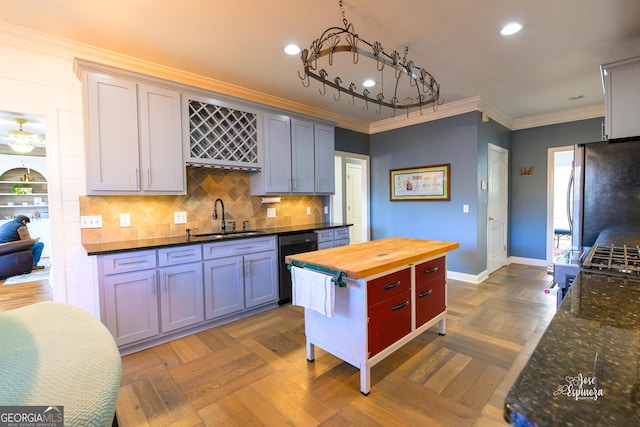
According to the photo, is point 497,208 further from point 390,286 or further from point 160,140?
point 160,140

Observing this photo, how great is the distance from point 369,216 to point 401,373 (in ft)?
11.3

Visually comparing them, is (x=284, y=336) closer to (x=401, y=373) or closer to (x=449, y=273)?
(x=401, y=373)

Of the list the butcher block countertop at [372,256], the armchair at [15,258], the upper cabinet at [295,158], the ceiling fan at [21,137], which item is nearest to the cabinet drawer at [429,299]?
the butcher block countertop at [372,256]

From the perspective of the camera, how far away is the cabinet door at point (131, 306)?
231cm

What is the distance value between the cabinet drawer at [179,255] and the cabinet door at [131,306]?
0.13 meters

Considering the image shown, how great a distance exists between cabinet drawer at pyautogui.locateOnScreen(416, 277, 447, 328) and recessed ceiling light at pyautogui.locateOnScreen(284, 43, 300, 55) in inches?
90.1

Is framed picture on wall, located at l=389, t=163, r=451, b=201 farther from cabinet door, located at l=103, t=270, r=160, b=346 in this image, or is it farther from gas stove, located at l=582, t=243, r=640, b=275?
cabinet door, located at l=103, t=270, r=160, b=346

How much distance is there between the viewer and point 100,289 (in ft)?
7.41

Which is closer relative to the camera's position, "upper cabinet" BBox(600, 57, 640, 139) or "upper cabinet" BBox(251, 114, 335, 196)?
"upper cabinet" BBox(600, 57, 640, 139)

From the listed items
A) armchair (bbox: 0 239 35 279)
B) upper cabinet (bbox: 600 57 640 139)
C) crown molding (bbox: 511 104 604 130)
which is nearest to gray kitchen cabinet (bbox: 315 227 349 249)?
upper cabinet (bbox: 600 57 640 139)

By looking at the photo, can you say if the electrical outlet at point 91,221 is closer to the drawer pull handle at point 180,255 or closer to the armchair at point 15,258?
the drawer pull handle at point 180,255

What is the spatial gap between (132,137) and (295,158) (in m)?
1.79

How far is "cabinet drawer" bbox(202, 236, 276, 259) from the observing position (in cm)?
279

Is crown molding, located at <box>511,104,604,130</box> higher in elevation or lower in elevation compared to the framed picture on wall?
higher
